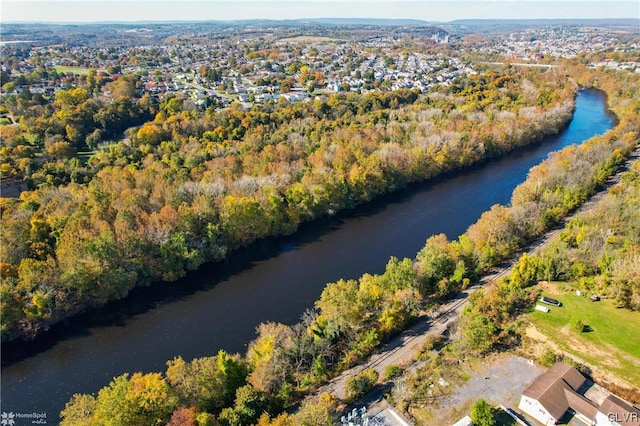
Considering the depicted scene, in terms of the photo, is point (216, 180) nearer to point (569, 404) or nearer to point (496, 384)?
point (496, 384)

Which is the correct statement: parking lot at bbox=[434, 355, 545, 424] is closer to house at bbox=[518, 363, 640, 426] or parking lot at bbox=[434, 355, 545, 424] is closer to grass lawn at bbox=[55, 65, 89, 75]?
house at bbox=[518, 363, 640, 426]

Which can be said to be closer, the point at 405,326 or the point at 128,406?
the point at 128,406

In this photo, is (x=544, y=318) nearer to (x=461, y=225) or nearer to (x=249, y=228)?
(x=461, y=225)

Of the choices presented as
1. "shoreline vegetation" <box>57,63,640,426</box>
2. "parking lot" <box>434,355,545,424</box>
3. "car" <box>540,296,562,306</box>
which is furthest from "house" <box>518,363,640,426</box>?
"car" <box>540,296,562,306</box>

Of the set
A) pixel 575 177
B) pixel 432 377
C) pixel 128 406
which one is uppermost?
pixel 575 177

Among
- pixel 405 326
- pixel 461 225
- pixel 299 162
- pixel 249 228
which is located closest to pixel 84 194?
pixel 249 228

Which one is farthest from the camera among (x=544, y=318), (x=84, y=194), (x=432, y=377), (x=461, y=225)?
(x=461, y=225)
